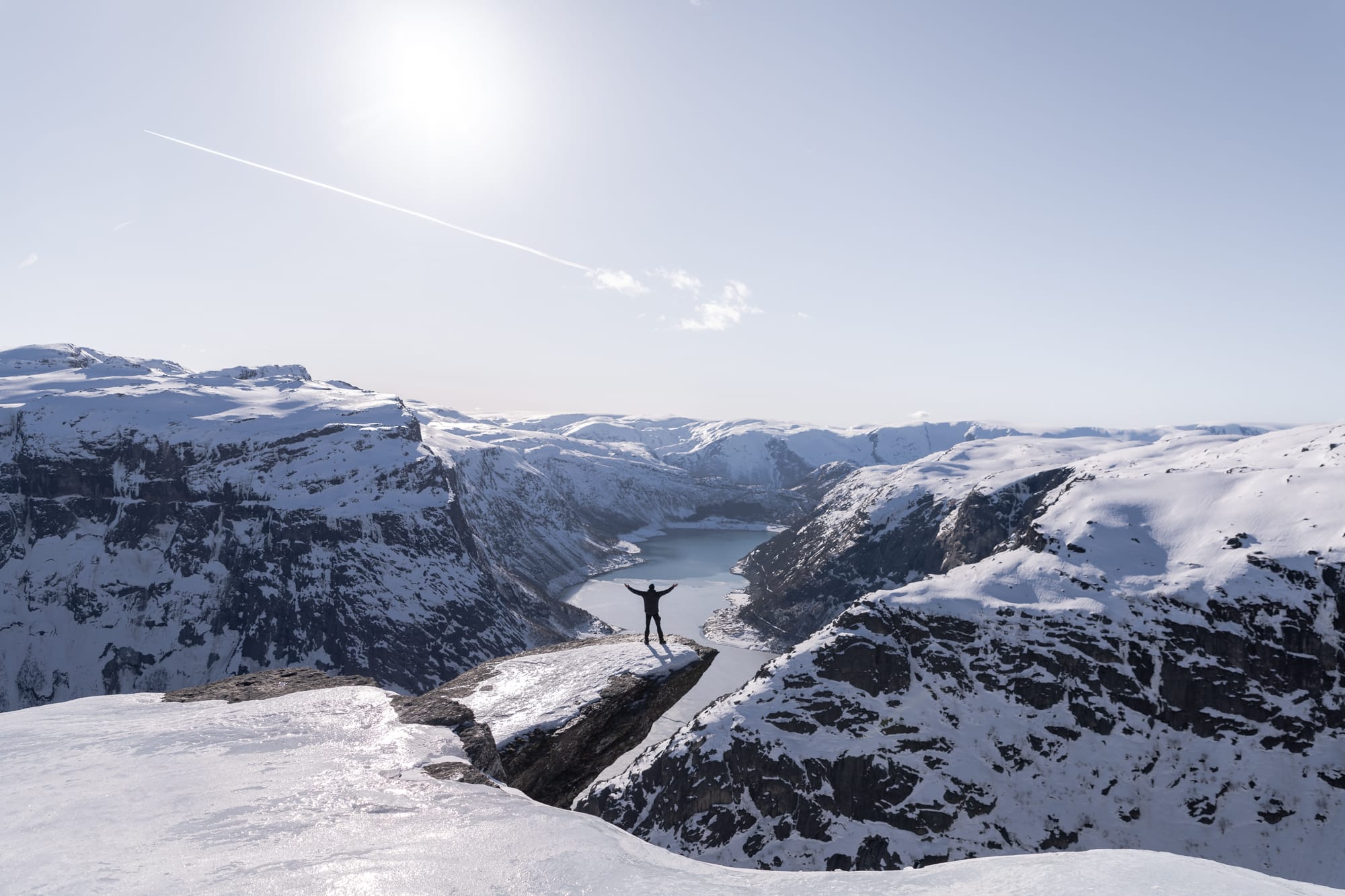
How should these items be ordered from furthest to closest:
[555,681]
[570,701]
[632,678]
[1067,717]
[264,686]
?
[1067,717] → [555,681] → [632,678] → [570,701] → [264,686]

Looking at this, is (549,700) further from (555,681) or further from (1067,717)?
(1067,717)

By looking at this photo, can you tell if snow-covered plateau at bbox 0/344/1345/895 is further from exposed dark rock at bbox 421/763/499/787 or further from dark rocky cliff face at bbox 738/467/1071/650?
dark rocky cliff face at bbox 738/467/1071/650

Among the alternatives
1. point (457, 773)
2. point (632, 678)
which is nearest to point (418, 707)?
point (457, 773)

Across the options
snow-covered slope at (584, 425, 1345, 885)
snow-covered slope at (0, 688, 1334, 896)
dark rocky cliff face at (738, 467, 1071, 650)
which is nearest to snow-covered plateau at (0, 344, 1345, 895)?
snow-covered slope at (0, 688, 1334, 896)

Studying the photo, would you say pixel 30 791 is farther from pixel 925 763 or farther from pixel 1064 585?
pixel 1064 585

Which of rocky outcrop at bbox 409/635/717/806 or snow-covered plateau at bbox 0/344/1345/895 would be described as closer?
snow-covered plateau at bbox 0/344/1345/895

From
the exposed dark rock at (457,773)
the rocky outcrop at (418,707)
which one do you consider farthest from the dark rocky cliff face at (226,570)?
the exposed dark rock at (457,773)
